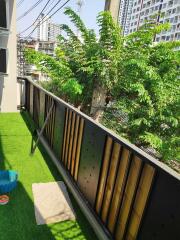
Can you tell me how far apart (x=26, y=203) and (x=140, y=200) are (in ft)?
5.21

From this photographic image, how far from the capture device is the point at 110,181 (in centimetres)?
198

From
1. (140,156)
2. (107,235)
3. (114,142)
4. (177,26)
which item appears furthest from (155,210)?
(177,26)

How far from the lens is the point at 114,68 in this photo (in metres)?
4.50

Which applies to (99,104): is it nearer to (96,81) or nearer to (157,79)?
(96,81)

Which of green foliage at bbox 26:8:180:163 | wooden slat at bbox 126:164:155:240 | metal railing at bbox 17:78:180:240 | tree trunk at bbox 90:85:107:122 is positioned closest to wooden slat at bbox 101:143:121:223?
metal railing at bbox 17:78:180:240

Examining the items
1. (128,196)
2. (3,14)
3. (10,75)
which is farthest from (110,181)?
(10,75)

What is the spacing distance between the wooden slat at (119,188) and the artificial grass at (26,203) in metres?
0.39

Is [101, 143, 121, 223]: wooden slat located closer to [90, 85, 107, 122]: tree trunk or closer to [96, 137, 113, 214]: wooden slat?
[96, 137, 113, 214]: wooden slat

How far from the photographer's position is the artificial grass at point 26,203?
2.12 meters

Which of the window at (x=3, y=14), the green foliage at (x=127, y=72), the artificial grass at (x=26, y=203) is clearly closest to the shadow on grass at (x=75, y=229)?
the artificial grass at (x=26, y=203)

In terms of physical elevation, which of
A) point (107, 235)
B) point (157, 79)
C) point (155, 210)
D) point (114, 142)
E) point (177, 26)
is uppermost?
point (177, 26)

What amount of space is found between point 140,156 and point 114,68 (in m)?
3.32

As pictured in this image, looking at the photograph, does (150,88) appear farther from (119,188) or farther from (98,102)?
(119,188)

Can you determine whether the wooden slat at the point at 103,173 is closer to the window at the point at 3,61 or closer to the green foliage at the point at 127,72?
the green foliage at the point at 127,72
